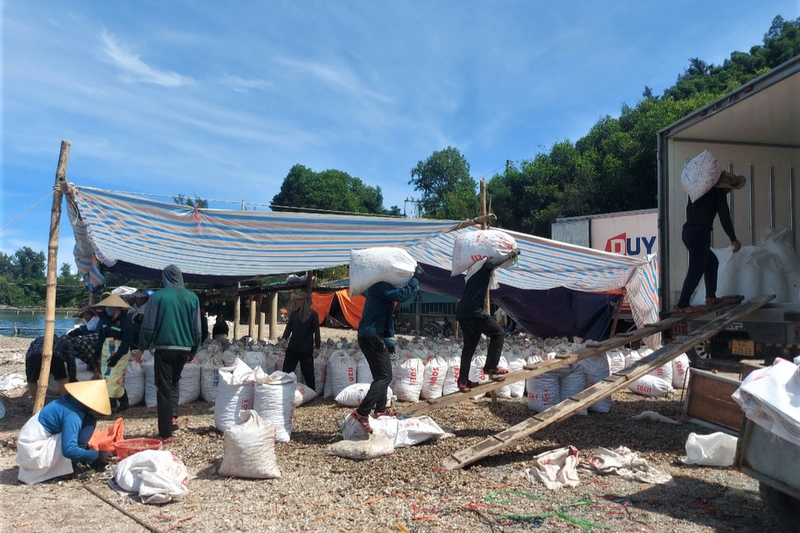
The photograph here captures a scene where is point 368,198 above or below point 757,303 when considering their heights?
above

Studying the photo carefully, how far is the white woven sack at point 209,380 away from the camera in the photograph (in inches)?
291

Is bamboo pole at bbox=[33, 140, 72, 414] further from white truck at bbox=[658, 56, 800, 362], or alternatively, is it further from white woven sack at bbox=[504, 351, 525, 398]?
white truck at bbox=[658, 56, 800, 362]

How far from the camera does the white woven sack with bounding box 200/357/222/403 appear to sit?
291 inches

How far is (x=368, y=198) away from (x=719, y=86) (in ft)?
93.6

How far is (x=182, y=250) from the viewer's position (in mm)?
7094

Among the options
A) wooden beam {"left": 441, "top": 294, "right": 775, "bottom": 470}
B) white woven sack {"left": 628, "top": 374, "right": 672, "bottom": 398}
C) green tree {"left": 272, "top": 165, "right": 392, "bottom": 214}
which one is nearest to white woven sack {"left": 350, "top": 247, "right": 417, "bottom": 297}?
wooden beam {"left": 441, "top": 294, "right": 775, "bottom": 470}

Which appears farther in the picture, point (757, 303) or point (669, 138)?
point (669, 138)

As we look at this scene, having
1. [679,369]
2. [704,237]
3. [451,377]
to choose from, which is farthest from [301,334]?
[679,369]

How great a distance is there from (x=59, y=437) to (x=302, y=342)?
3.51m

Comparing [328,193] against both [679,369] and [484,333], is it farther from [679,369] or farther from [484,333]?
[484,333]

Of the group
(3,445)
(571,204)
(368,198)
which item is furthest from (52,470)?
(368,198)

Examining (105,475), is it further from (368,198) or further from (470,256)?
(368,198)

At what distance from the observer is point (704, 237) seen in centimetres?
601

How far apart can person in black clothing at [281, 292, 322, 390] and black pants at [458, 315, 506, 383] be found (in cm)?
259
